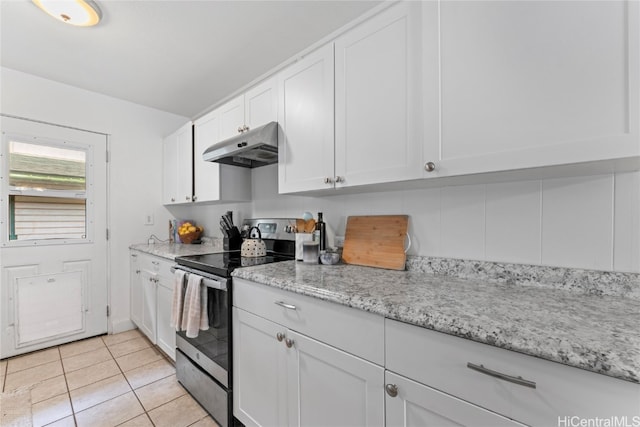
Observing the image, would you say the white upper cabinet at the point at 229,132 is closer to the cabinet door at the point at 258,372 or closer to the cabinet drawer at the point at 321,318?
the cabinet drawer at the point at 321,318

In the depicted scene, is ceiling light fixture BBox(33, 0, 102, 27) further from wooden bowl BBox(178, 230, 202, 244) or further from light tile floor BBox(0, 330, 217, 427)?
light tile floor BBox(0, 330, 217, 427)

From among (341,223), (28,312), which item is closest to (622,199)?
(341,223)

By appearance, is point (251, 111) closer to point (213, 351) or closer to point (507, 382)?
point (213, 351)

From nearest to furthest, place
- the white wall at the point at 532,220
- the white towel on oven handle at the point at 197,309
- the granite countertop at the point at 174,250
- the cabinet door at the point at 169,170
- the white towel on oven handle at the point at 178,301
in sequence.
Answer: the white wall at the point at 532,220, the white towel on oven handle at the point at 197,309, the white towel on oven handle at the point at 178,301, the granite countertop at the point at 174,250, the cabinet door at the point at 169,170

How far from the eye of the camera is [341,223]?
1.83 metres

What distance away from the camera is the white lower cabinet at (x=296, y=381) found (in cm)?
96

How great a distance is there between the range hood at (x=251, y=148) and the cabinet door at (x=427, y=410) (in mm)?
1396

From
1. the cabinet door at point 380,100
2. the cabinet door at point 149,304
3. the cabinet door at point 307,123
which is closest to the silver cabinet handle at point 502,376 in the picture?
the cabinet door at point 380,100

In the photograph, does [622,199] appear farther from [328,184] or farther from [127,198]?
[127,198]
